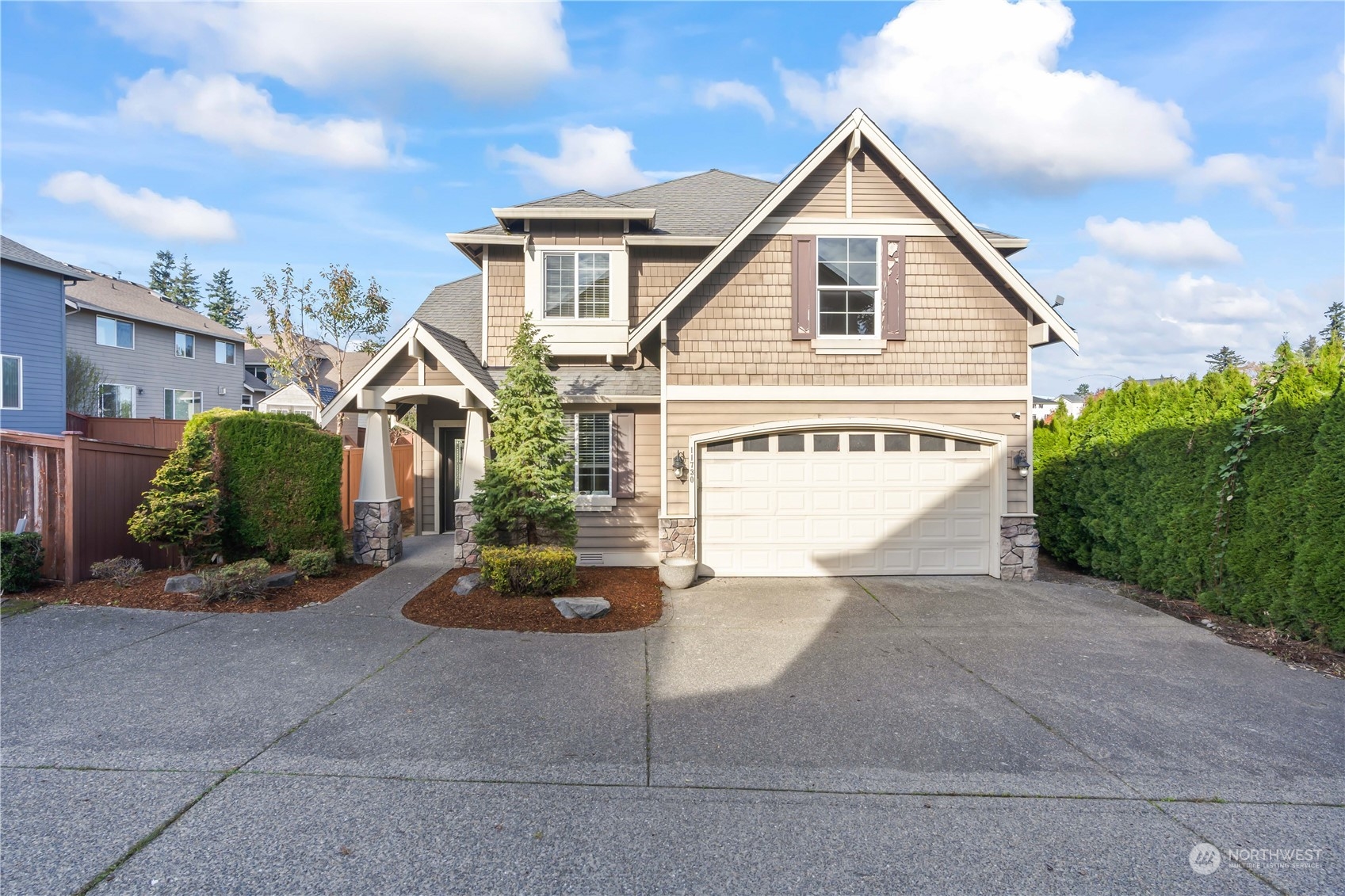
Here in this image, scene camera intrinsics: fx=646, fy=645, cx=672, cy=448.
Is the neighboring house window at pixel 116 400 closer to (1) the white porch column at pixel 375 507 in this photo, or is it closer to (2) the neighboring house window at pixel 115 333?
(2) the neighboring house window at pixel 115 333

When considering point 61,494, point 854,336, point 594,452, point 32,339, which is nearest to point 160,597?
point 61,494

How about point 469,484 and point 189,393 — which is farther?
point 189,393

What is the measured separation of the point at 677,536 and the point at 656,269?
475cm

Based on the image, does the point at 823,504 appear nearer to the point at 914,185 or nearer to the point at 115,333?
the point at 914,185

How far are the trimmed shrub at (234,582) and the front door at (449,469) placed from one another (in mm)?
5197

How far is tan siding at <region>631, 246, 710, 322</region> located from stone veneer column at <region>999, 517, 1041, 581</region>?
6.57 meters

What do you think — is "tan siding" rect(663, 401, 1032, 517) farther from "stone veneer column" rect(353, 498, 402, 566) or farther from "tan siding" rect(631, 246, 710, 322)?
"stone veneer column" rect(353, 498, 402, 566)

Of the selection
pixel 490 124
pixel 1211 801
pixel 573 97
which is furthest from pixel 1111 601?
pixel 490 124

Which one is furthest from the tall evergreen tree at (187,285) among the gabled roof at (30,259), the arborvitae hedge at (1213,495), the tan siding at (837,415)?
the arborvitae hedge at (1213,495)

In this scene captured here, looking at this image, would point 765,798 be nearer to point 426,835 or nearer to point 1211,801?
point 426,835

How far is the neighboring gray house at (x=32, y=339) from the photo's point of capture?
17.0 m

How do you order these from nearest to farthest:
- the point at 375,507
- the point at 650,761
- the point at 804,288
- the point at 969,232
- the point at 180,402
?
the point at 650,761 < the point at 969,232 < the point at 804,288 < the point at 375,507 < the point at 180,402

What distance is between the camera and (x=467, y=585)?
325 inches

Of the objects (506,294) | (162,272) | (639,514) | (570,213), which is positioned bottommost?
(639,514)
